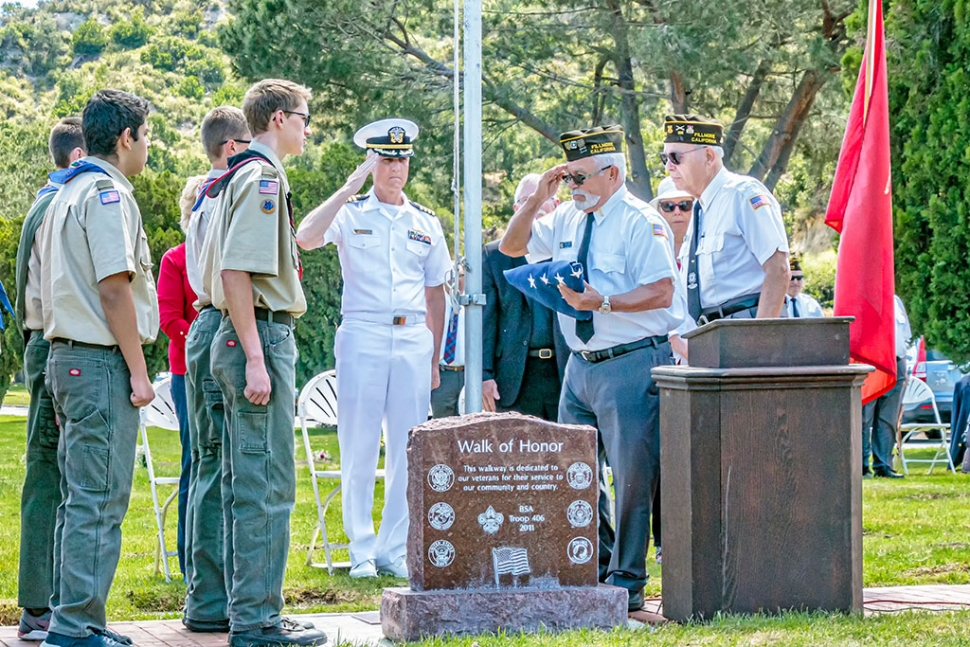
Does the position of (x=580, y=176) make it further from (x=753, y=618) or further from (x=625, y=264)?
(x=753, y=618)

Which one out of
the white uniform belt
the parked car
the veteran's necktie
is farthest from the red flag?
the parked car

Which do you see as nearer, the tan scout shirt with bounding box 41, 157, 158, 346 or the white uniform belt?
the tan scout shirt with bounding box 41, 157, 158, 346

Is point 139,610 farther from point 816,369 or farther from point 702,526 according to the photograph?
point 816,369

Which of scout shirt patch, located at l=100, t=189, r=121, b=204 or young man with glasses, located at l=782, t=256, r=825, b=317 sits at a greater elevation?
scout shirt patch, located at l=100, t=189, r=121, b=204

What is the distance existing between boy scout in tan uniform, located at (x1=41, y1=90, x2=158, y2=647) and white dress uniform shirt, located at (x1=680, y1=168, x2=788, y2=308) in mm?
2774

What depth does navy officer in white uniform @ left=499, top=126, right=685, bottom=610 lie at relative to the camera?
6.21 m

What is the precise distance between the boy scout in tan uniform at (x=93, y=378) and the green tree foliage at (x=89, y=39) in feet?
415

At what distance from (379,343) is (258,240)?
2.51 meters

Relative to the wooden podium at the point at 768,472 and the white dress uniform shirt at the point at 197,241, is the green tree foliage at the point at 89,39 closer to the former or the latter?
the white dress uniform shirt at the point at 197,241

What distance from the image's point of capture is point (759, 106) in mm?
23062

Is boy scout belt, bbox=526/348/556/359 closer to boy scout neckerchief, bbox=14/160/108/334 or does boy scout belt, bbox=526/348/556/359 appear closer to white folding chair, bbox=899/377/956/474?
boy scout neckerchief, bbox=14/160/108/334

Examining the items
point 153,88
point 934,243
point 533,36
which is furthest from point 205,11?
point 934,243

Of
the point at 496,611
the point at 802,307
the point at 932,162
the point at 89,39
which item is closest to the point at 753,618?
the point at 496,611

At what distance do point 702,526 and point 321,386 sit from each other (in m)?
3.57
